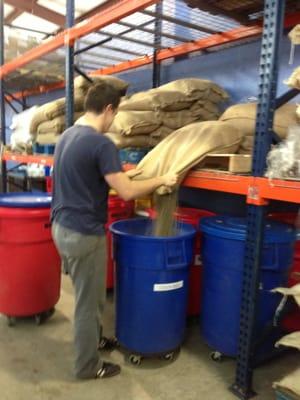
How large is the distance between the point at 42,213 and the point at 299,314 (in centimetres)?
175

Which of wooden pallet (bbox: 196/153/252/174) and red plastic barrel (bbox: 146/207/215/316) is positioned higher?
wooden pallet (bbox: 196/153/252/174)

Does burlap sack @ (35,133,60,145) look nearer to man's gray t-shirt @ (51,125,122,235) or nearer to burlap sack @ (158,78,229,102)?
burlap sack @ (158,78,229,102)

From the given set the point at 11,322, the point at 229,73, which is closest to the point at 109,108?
the point at 11,322

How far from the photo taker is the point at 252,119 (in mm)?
2359

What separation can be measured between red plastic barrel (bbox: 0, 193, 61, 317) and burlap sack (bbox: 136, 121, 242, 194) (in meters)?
0.83

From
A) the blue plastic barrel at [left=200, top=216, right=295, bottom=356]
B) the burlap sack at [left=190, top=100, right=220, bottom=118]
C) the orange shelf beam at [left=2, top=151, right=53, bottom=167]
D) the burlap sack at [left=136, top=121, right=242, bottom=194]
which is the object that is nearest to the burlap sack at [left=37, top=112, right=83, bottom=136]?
the orange shelf beam at [left=2, top=151, right=53, bottom=167]

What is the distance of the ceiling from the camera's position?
2.85 meters

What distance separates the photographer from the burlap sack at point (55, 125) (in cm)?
374

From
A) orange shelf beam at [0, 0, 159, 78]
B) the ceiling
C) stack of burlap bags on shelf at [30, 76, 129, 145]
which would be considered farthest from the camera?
stack of burlap bags on shelf at [30, 76, 129, 145]

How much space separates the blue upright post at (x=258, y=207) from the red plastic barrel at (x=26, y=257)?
1390 mm

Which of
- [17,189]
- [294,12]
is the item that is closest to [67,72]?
[294,12]

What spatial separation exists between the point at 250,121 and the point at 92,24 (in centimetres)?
146

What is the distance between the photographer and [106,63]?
192 inches

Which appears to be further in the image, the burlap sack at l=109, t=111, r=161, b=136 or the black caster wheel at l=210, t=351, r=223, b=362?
the burlap sack at l=109, t=111, r=161, b=136
